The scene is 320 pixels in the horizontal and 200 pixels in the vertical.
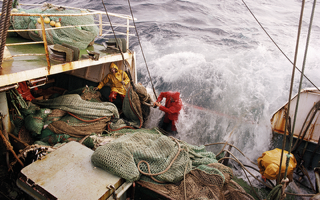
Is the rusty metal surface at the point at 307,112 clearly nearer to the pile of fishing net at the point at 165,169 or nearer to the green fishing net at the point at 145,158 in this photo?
the pile of fishing net at the point at 165,169

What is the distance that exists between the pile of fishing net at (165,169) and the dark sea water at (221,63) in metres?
3.93

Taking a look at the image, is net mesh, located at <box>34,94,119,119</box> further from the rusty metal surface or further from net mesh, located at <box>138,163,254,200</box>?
the rusty metal surface

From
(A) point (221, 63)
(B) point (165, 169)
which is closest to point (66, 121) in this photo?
(B) point (165, 169)

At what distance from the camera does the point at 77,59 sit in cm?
471

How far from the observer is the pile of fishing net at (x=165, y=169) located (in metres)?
2.74

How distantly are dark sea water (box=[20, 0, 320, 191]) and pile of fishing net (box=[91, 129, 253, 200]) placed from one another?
3.93 meters

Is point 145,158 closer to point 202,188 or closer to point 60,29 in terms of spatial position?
point 202,188

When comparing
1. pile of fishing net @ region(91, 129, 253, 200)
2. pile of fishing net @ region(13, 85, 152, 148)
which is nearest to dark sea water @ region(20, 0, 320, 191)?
pile of fishing net @ region(13, 85, 152, 148)

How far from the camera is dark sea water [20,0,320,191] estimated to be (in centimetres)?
771

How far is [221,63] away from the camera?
1105cm

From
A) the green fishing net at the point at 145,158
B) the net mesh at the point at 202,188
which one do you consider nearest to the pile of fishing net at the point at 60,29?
A: the green fishing net at the point at 145,158

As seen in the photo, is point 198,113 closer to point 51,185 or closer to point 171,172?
point 171,172

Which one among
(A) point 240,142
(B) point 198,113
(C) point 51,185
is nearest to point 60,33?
(C) point 51,185

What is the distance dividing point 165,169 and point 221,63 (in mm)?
9301
